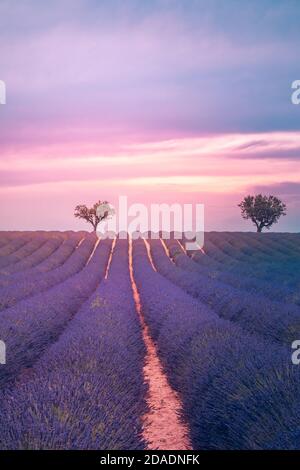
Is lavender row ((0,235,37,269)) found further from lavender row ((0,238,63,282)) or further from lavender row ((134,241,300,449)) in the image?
lavender row ((134,241,300,449))

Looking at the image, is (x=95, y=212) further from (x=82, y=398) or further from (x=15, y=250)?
(x=82, y=398)

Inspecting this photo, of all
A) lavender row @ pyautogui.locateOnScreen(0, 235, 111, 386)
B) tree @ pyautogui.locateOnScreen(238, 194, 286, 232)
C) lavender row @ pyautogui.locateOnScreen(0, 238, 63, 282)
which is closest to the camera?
lavender row @ pyautogui.locateOnScreen(0, 235, 111, 386)

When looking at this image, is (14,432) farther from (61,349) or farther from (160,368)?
(160,368)

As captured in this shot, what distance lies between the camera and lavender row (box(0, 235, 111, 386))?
6.73 meters

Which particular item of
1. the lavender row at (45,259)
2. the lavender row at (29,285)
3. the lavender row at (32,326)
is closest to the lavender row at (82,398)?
the lavender row at (32,326)

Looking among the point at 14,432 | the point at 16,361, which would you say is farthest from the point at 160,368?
the point at 14,432

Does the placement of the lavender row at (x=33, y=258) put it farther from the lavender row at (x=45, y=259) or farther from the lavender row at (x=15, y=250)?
the lavender row at (x=15, y=250)

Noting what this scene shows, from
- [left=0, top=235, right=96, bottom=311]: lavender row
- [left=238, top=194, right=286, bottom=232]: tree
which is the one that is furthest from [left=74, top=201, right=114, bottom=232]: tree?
[left=0, top=235, right=96, bottom=311]: lavender row

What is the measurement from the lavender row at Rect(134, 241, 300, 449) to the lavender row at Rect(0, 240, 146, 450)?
1.74 feet

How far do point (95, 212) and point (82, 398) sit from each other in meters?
50.5

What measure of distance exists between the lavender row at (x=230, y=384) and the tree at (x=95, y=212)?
47120mm

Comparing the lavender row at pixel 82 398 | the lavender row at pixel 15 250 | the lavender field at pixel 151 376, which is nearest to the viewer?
the lavender row at pixel 82 398

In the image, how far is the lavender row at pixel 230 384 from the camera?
3.83 meters
